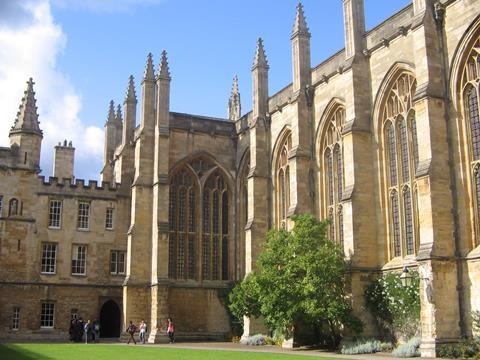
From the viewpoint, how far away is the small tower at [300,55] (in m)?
34.9

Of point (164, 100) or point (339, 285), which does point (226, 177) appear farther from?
point (339, 285)

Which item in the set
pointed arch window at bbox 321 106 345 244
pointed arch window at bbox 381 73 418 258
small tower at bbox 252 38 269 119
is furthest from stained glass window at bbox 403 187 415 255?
small tower at bbox 252 38 269 119

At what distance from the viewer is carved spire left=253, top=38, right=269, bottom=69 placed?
39156 millimetres

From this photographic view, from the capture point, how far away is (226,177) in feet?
140

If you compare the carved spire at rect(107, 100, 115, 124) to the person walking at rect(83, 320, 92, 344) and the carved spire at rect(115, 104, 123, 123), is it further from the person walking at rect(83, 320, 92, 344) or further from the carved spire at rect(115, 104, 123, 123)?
the person walking at rect(83, 320, 92, 344)

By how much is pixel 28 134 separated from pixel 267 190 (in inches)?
626

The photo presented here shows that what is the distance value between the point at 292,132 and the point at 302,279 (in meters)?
9.46

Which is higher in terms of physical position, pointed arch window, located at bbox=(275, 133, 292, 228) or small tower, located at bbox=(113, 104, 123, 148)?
small tower, located at bbox=(113, 104, 123, 148)

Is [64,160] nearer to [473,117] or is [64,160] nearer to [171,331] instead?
[171,331]

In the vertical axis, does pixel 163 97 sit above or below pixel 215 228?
above

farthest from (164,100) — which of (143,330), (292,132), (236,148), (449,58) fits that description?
(449,58)

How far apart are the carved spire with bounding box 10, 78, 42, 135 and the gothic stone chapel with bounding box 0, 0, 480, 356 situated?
0.29 ft

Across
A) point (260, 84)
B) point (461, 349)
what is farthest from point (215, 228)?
point (461, 349)

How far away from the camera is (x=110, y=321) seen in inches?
1746
